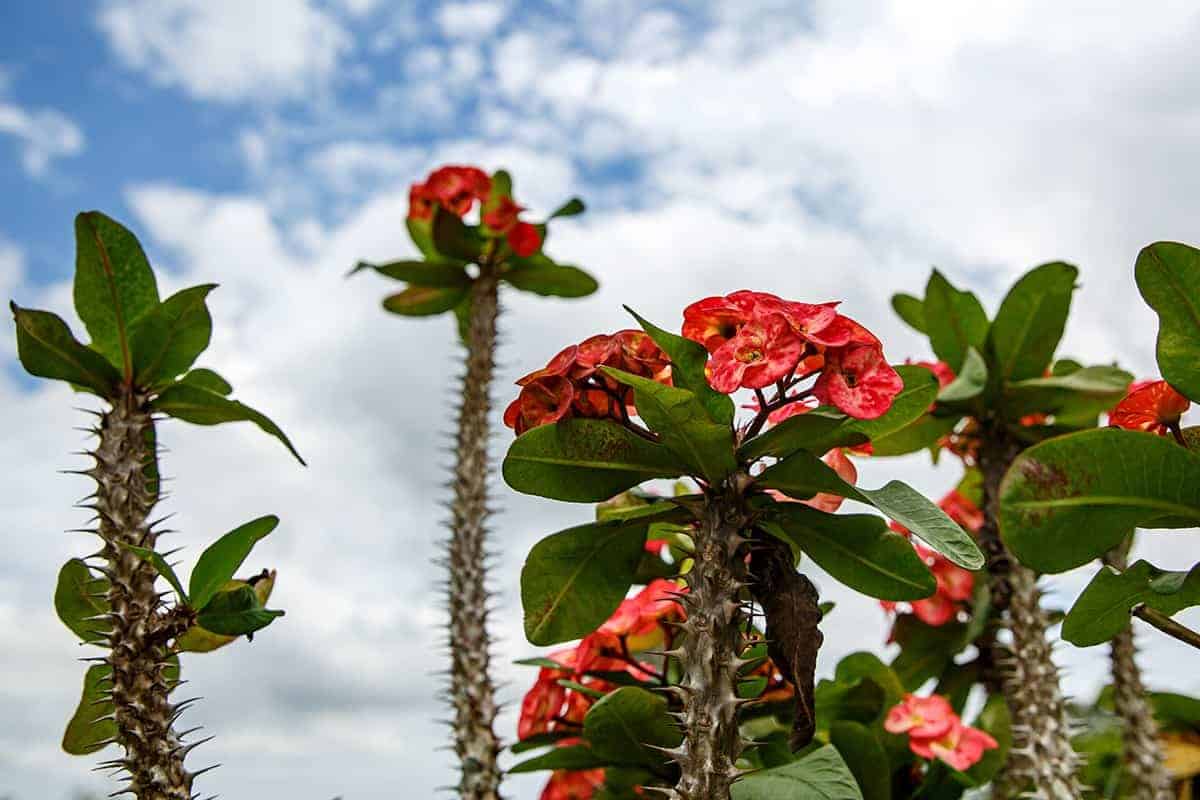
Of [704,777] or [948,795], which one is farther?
[948,795]

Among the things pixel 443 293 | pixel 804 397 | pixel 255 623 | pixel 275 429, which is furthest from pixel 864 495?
pixel 443 293

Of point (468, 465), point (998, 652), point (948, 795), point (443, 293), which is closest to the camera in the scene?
point (948, 795)

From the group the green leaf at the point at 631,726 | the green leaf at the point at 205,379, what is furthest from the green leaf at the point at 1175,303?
the green leaf at the point at 205,379

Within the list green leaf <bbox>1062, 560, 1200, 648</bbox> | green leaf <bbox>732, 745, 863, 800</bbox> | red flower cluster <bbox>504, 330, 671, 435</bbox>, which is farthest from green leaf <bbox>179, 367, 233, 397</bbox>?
green leaf <bbox>1062, 560, 1200, 648</bbox>

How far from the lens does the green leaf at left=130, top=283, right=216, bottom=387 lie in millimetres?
2082

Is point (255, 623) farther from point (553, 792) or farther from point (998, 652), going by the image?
point (998, 652)

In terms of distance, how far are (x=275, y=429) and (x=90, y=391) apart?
0.38 m

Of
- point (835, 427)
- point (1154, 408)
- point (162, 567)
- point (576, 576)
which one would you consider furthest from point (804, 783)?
point (162, 567)

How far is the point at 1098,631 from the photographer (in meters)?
1.74

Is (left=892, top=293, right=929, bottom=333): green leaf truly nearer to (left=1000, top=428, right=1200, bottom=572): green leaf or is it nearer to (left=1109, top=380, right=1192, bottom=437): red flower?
(left=1109, top=380, right=1192, bottom=437): red flower

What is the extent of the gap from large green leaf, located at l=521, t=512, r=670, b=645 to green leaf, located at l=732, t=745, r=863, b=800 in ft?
1.23

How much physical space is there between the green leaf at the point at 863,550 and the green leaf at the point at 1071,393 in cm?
133

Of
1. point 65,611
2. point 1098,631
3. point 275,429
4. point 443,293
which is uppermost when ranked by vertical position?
point 443,293

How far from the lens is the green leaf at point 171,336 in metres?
2.08
